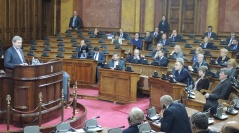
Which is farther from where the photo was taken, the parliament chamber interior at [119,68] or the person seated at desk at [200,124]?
the parliament chamber interior at [119,68]

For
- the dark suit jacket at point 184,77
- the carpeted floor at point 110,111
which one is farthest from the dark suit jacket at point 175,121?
the dark suit jacket at point 184,77

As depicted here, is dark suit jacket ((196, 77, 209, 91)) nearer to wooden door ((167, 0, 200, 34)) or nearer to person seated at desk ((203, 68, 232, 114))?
person seated at desk ((203, 68, 232, 114))

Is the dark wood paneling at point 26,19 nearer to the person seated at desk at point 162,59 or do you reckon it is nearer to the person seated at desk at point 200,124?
the person seated at desk at point 162,59

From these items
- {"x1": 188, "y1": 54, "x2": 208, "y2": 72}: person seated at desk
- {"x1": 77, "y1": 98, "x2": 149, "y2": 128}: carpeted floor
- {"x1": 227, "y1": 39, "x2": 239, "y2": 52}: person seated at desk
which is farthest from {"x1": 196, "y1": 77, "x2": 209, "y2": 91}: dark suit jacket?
{"x1": 227, "y1": 39, "x2": 239, "y2": 52}: person seated at desk

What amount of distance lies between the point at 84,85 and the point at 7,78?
159 inches

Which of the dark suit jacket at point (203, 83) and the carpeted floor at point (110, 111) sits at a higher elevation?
the dark suit jacket at point (203, 83)

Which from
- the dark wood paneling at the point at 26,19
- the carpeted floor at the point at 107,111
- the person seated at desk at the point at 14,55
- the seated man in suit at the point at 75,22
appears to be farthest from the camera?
the seated man in suit at the point at 75,22

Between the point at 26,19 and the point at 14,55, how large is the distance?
860 cm

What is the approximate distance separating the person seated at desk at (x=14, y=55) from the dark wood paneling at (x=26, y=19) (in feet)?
23.8

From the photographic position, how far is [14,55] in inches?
218

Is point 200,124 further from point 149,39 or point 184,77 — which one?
point 149,39

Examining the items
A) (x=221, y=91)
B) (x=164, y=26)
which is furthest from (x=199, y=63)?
(x=164, y=26)

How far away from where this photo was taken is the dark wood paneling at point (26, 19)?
12.5 meters

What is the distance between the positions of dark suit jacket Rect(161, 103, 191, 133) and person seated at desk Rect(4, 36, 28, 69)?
282 cm
